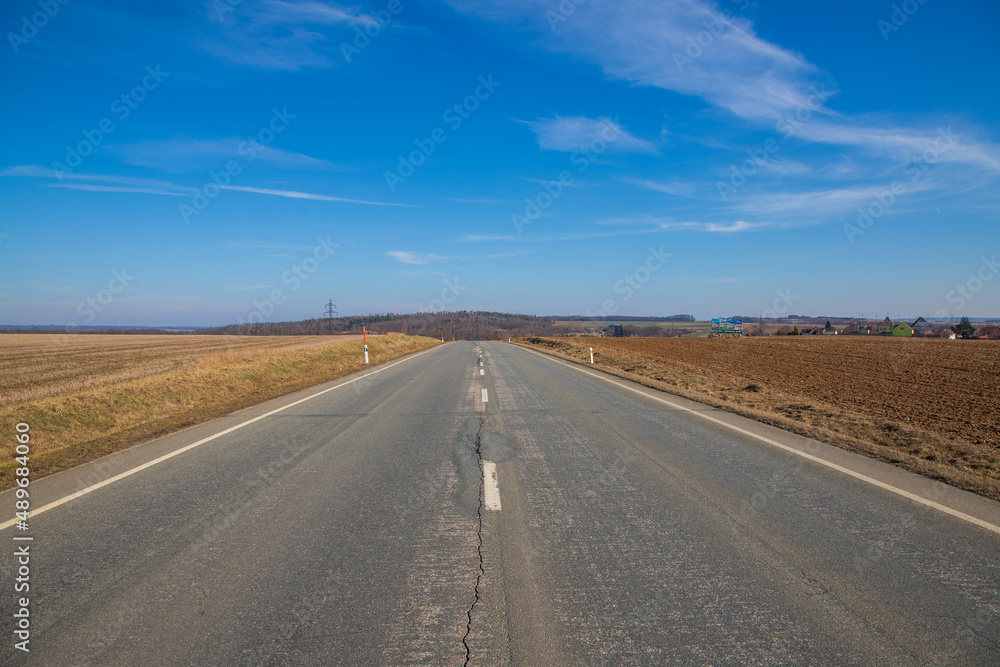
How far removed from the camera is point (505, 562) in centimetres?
347

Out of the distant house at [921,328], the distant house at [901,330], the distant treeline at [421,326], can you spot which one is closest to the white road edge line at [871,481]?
the distant treeline at [421,326]

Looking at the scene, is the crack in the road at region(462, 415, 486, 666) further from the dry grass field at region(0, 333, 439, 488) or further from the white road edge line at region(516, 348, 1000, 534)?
the dry grass field at region(0, 333, 439, 488)

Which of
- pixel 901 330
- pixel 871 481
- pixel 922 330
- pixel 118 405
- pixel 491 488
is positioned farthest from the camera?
Result: pixel 922 330

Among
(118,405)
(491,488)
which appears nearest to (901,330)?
(491,488)

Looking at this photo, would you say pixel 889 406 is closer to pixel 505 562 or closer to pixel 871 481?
pixel 871 481

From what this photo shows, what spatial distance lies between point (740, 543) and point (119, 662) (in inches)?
154

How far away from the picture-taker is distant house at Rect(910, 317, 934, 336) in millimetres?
95625

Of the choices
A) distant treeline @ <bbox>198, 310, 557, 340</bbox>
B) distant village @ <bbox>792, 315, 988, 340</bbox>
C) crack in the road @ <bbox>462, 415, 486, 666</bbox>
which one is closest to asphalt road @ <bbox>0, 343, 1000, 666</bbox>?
crack in the road @ <bbox>462, 415, 486, 666</bbox>

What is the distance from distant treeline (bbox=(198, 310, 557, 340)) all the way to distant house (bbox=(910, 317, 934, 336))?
70.2 meters

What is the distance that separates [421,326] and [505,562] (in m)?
110

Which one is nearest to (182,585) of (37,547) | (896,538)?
(37,547)

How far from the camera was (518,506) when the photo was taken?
4586 mm

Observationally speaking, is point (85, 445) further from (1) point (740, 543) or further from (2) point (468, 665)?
(1) point (740, 543)

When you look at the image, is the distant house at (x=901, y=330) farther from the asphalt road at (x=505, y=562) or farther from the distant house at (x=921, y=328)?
the asphalt road at (x=505, y=562)
